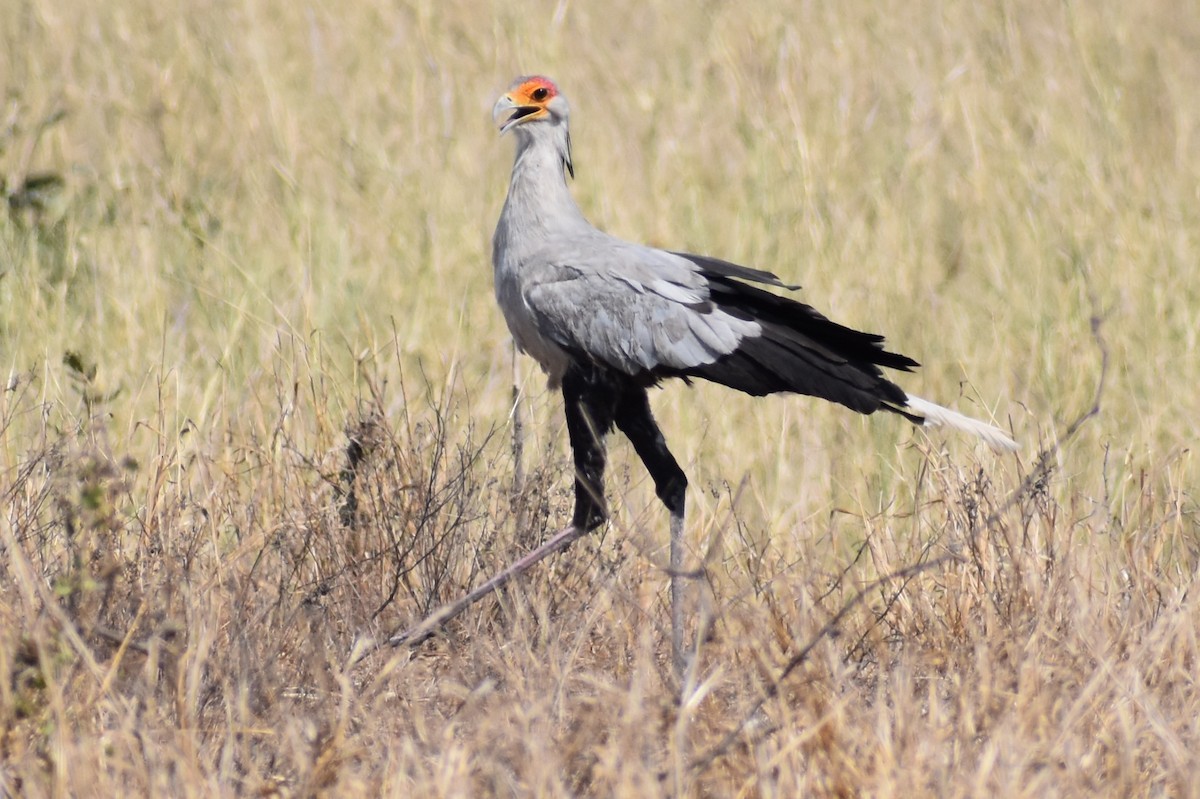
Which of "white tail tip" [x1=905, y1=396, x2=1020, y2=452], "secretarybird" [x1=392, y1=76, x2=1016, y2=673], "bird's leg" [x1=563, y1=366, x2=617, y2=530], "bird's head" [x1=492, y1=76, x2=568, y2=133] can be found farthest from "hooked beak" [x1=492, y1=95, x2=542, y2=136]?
"white tail tip" [x1=905, y1=396, x2=1020, y2=452]

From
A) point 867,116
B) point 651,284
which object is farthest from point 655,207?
point 651,284

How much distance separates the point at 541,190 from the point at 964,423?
4.20 feet

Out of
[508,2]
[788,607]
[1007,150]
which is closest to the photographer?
[788,607]

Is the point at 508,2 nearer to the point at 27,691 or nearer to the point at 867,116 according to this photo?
the point at 867,116

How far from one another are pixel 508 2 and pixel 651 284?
13.0 ft

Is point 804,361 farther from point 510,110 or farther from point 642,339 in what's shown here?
point 510,110

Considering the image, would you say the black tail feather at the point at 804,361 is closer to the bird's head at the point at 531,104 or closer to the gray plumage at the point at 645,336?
the gray plumage at the point at 645,336

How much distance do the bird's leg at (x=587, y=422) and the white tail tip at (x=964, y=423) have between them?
78 cm

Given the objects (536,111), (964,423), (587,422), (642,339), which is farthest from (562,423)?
(964,423)

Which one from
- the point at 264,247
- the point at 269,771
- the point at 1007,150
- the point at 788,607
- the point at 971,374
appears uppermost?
the point at 1007,150

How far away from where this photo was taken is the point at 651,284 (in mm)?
4035

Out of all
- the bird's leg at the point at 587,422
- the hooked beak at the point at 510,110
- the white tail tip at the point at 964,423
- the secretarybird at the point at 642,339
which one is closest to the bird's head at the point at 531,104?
the hooked beak at the point at 510,110

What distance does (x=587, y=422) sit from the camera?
408cm

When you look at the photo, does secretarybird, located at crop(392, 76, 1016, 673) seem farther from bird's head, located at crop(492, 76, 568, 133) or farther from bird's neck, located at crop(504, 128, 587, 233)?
bird's head, located at crop(492, 76, 568, 133)
